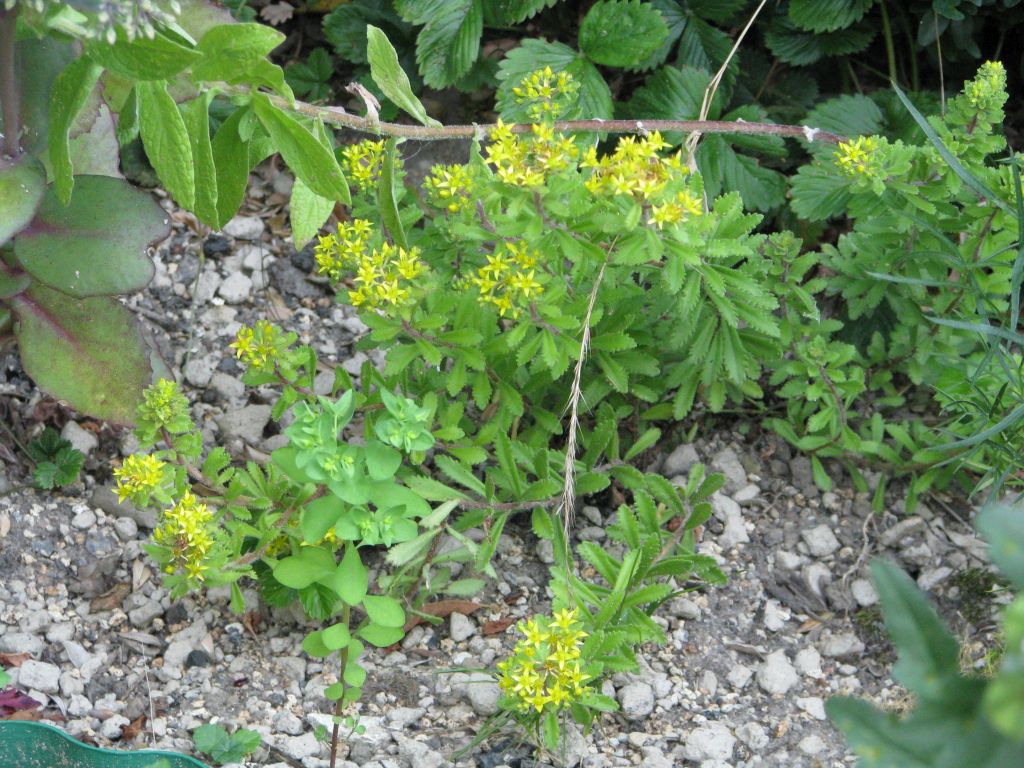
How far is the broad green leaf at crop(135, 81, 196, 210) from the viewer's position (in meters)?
1.80

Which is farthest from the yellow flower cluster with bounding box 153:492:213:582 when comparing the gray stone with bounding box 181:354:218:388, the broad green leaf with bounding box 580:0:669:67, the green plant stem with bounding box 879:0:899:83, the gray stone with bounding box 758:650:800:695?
the green plant stem with bounding box 879:0:899:83

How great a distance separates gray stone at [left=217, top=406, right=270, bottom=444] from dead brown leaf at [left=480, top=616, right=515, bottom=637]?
0.72 meters

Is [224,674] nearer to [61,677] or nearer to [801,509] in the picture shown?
[61,677]

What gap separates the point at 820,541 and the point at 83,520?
1.58 meters

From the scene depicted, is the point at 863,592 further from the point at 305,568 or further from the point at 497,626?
the point at 305,568

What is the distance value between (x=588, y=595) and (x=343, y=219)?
1511mm

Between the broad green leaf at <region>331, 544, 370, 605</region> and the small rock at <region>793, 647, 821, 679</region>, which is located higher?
the broad green leaf at <region>331, 544, 370, 605</region>

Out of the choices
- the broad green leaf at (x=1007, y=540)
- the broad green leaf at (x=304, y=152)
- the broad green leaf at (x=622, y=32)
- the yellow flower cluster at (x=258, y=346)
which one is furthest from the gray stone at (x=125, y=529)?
the broad green leaf at (x=1007, y=540)

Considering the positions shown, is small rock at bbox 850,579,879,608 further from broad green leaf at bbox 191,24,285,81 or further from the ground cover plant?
broad green leaf at bbox 191,24,285,81

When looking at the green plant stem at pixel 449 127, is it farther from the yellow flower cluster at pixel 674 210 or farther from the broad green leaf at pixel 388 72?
the yellow flower cluster at pixel 674 210

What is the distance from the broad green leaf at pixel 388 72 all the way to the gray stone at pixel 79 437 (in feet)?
3.51

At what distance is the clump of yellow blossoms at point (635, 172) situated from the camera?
5.86 feet

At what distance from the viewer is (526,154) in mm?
1909

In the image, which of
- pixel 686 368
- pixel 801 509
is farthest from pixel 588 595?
pixel 801 509
